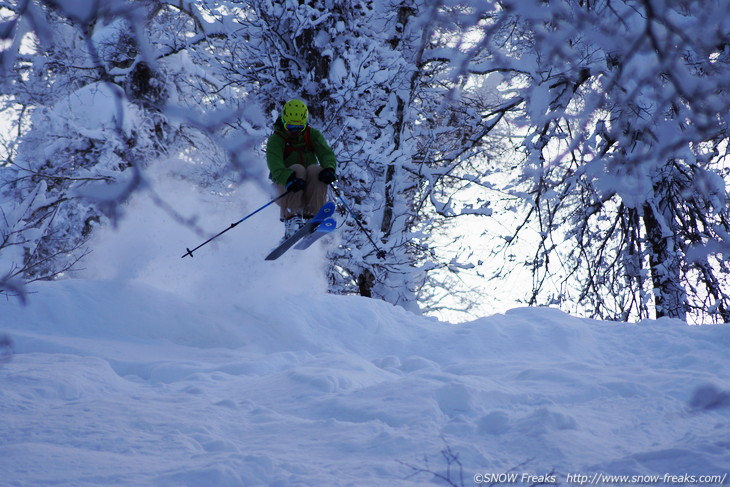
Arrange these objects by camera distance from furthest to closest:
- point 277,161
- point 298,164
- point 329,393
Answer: point 298,164 < point 277,161 < point 329,393

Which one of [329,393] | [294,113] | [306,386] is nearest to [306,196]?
[294,113]

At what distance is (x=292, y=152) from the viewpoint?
7.66 m

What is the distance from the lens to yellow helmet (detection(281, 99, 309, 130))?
23.1ft

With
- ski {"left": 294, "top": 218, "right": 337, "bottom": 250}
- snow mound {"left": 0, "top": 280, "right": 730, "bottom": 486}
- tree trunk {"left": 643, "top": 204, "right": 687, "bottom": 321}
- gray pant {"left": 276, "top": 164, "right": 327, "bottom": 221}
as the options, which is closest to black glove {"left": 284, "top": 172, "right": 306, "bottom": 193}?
gray pant {"left": 276, "top": 164, "right": 327, "bottom": 221}

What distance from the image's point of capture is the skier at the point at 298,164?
7.12 metres

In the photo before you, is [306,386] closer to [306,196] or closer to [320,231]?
[320,231]

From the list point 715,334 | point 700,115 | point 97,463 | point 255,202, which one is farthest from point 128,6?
point 255,202

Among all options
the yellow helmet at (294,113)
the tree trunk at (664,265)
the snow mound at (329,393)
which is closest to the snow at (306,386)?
the snow mound at (329,393)

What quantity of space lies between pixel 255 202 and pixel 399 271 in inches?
110

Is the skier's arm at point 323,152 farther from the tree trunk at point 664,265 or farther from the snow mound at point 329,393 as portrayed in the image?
the tree trunk at point 664,265

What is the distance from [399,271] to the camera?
36.6 feet

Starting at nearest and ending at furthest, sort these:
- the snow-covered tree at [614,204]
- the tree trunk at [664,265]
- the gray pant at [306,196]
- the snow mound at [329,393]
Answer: the snow mound at [329,393], the snow-covered tree at [614,204], the gray pant at [306,196], the tree trunk at [664,265]

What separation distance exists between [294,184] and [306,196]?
449 millimetres

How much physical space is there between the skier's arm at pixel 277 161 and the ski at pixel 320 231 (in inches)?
27.5
